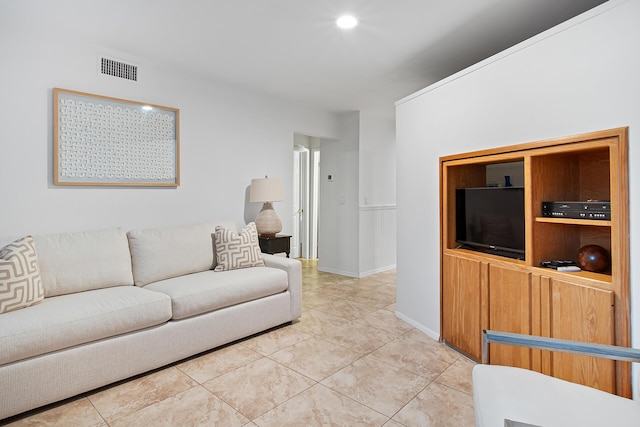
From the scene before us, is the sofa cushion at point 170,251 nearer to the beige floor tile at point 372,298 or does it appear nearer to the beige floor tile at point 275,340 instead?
the beige floor tile at point 275,340

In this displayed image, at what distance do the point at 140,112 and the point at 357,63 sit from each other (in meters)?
2.11

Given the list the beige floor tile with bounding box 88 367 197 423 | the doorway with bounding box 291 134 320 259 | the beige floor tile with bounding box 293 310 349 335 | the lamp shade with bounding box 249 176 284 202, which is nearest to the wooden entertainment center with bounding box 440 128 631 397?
the beige floor tile with bounding box 293 310 349 335

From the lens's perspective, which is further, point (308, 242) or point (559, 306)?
point (308, 242)

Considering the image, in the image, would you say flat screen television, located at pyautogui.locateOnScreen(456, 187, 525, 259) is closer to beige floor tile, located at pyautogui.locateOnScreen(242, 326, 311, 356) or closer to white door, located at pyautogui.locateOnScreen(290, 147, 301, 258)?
beige floor tile, located at pyautogui.locateOnScreen(242, 326, 311, 356)

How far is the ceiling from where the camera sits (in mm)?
2330

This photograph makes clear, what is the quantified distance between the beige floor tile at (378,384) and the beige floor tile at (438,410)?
54 millimetres

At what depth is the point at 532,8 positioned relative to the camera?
92.7 inches

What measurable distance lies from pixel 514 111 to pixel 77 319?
117 inches

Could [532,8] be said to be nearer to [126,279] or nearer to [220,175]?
[220,175]

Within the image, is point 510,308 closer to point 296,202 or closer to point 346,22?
point 346,22

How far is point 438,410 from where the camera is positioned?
1906 millimetres

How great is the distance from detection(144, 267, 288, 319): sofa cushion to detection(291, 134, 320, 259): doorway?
10.7 feet

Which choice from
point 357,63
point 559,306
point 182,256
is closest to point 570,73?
point 559,306

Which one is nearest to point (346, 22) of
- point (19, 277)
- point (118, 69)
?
point (118, 69)
